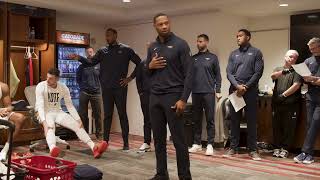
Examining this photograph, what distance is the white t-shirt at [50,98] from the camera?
4.82 meters

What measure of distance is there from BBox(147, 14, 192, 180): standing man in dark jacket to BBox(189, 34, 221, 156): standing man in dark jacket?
198 cm

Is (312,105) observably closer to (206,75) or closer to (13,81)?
(206,75)

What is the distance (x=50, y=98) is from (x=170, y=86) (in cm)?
217

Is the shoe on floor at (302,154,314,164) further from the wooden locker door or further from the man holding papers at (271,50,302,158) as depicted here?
the wooden locker door

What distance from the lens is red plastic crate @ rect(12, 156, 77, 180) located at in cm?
277

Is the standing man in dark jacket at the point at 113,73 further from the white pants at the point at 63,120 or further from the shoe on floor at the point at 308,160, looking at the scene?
the shoe on floor at the point at 308,160

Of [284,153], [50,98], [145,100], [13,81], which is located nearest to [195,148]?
[145,100]

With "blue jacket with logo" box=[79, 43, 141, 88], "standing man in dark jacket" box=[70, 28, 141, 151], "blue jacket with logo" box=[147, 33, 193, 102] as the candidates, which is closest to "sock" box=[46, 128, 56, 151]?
"standing man in dark jacket" box=[70, 28, 141, 151]

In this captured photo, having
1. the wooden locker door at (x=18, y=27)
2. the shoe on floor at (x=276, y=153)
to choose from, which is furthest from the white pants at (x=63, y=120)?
the shoe on floor at (x=276, y=153)

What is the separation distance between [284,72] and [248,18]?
6.89 feet

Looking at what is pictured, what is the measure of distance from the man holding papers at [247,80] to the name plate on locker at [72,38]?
3253 millimetres

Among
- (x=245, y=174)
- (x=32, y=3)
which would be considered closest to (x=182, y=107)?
(x=245, y=174)

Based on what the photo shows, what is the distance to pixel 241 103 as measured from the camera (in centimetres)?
500

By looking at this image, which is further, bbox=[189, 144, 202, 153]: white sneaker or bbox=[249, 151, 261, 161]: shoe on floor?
bbox=[189, 144, 202, 153]: white sneaker
